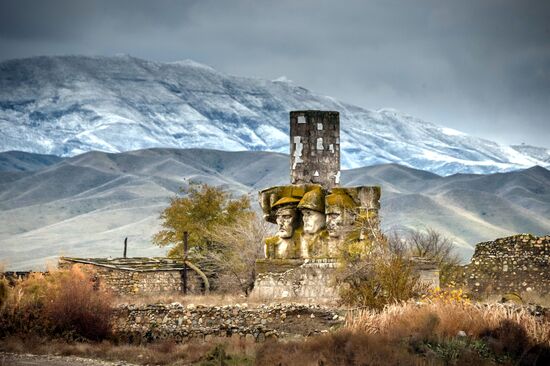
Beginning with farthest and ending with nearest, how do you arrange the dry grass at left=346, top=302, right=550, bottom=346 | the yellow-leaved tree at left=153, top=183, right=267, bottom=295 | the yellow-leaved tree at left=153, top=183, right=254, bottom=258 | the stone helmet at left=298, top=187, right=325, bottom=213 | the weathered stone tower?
the yellow-leaved tree at left=153, top=183, right=254, bottom=258 → the yellow-leaved tree at left=153, top=183, right=267, bottom=295 → the weathered stone tower → the stone helmet at left=298, top=187, right=325, bottom=213 → the dry grass at left=346, top=302, right=550, bottom=346

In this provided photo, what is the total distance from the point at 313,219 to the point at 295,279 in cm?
193

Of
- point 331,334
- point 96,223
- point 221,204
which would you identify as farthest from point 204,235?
point 96,223

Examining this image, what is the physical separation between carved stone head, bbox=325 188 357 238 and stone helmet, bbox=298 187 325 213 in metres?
0.36

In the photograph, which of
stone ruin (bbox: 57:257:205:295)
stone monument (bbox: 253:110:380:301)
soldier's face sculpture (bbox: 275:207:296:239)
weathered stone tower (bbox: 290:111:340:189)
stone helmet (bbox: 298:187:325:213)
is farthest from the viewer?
stone ruin (bbox: 57:257:205:295)

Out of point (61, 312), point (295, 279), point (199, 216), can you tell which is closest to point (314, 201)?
point (295, 279)

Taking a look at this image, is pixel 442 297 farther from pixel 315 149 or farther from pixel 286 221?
pixel 315 149

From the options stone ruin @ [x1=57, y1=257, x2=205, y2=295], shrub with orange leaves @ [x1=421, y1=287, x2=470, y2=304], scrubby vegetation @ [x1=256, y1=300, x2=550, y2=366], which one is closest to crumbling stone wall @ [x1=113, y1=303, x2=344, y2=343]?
scrubby vegetation @ [x1=256, y1=300, x2=550, y2=366]

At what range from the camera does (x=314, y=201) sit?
30.2 meters

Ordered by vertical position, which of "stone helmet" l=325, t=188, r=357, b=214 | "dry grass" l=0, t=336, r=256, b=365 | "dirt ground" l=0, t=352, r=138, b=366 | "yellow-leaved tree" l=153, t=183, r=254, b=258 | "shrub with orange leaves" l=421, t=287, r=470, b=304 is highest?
"yellow-leaved tree" l=153, t=183, r=254, b=258

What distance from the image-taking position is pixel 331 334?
22.4 metres

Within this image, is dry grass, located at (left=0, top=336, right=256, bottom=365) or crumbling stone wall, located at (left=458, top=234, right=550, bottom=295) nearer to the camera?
dry grass, located at (left=0, top=336, right=256, bottom=365)

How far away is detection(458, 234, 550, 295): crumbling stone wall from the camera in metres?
32.6

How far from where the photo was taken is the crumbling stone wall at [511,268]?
32562 mm

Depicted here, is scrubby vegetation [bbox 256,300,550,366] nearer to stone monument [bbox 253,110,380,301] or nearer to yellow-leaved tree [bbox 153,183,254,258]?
stone monument [bbox 253,110,380,301]
